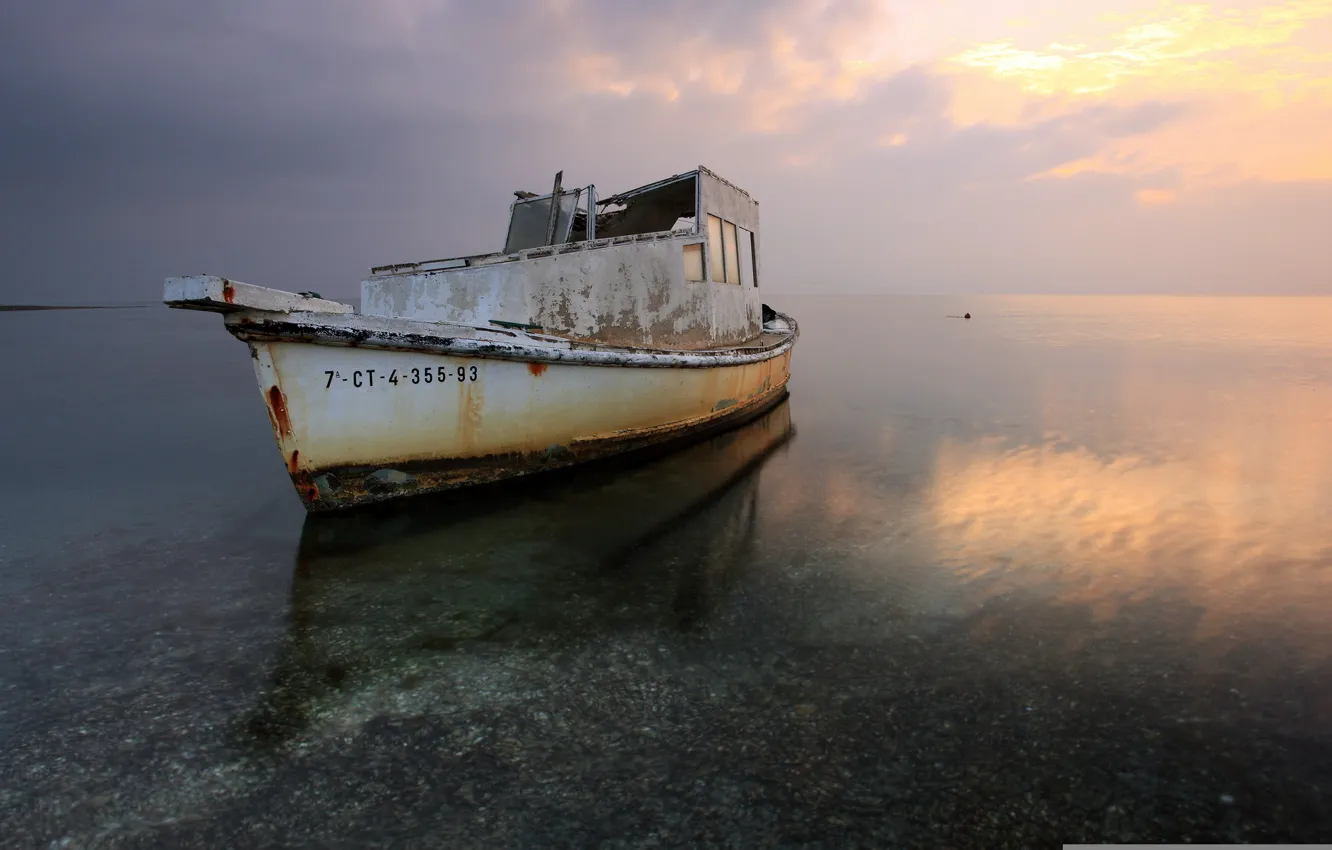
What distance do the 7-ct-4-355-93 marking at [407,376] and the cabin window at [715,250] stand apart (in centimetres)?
413

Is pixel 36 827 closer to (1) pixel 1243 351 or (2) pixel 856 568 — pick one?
(2) pixel 856 568

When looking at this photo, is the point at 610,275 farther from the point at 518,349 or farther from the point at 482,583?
the point at 482,583

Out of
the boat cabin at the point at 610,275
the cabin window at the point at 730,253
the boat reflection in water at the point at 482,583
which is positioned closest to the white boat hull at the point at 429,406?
the boat reflection in water at the point at 482,583

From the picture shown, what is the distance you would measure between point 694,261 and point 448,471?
4.18m

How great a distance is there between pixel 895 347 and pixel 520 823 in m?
25.9

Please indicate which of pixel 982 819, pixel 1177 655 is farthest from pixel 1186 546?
pixel 982 819

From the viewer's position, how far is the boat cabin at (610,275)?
657 centimetres

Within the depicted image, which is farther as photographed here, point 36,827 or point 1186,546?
point 1186,546

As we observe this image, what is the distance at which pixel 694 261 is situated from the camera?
27.7 ft

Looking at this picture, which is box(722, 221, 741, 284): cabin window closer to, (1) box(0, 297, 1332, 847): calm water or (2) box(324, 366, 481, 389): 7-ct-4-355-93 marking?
(1) box(0, 297, 1332, 847): calm water

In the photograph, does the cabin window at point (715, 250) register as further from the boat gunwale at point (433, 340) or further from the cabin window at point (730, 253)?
the boat gunwale at point (433, 340)

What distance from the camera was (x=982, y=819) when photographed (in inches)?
88.8

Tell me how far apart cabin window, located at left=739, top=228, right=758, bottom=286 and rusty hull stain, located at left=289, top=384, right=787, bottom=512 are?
342cm

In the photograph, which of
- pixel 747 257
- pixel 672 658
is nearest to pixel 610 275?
pixel 747 257
